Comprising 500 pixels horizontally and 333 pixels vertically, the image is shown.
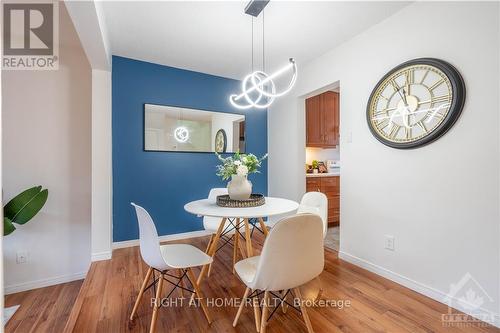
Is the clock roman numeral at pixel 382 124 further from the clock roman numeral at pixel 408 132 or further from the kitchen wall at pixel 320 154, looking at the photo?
the kitchen wall at pixel 320 154

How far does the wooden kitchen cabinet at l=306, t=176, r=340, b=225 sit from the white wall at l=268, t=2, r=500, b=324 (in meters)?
1.08

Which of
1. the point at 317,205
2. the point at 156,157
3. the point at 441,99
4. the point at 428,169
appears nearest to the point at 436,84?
the point at 441,99

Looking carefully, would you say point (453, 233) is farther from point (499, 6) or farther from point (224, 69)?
point (224, 69)

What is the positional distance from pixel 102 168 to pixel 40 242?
112 centimetres

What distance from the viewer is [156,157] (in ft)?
10.6

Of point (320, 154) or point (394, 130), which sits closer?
point (394, 130)

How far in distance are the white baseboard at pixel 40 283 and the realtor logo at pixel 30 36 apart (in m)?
2.36

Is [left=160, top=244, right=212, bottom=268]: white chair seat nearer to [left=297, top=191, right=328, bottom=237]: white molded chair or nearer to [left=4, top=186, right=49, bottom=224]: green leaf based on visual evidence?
[left=297, top=191, right=328, bottom=237]: white molded chair

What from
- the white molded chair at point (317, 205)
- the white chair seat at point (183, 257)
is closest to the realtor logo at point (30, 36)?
the white chair seat at point (183, 257)

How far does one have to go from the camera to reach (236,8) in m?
2.09

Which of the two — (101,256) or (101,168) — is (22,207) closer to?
(101,168)

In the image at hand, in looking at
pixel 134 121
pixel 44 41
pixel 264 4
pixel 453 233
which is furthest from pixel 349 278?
pixel 44 41

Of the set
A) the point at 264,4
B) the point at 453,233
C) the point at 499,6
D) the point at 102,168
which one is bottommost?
the point at 453,233

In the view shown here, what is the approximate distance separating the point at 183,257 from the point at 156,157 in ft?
6.14
